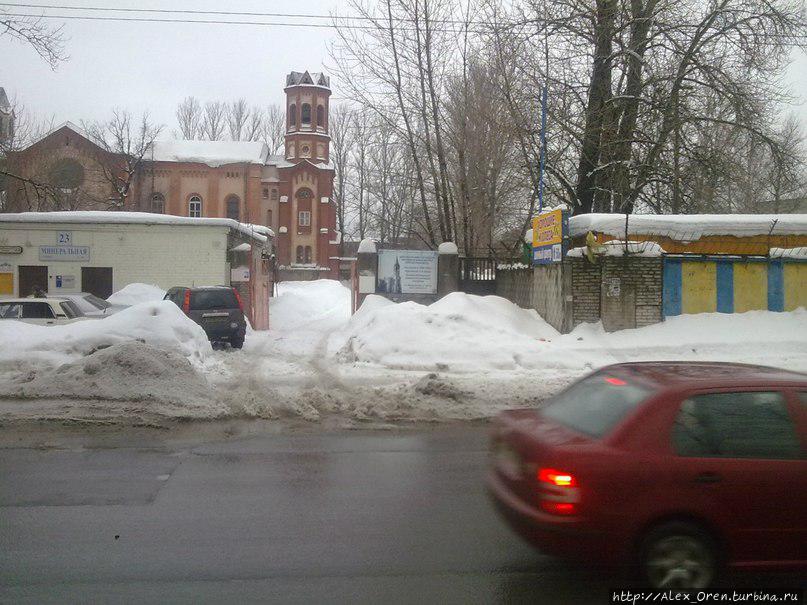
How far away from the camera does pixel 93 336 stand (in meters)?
13.1

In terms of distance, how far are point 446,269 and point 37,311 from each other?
37.0 feet

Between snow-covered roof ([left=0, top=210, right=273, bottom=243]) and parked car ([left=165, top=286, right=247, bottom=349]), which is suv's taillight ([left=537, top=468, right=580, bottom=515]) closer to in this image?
parked car ([left=165, top=286, right=247, bottom=349])

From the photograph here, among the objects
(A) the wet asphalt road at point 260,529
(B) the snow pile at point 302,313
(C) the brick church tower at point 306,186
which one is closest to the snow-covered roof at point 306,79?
(C) the brick church tower at point 306,186

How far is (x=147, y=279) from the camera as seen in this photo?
27.3 m

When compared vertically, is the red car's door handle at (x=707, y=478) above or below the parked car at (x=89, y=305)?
below

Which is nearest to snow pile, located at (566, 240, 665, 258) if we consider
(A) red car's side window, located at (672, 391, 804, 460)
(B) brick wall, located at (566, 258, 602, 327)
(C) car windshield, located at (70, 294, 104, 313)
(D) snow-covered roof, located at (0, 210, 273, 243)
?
(B) brick wall, located at (566, 258, 602, 327)

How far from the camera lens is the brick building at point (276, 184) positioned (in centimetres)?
6531

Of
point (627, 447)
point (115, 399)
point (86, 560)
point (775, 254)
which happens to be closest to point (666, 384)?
point (627, 447)

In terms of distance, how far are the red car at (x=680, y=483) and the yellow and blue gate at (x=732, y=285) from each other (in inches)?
526

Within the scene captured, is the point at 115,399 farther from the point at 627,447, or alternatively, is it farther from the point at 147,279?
the point at 147,279

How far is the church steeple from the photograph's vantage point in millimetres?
69250

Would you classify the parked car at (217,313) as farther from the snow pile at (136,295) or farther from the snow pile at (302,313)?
the snow pile at (302,313)

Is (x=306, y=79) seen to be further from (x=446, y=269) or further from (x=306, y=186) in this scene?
(x=446, y=269)

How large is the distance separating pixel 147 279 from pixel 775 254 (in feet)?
70.4
